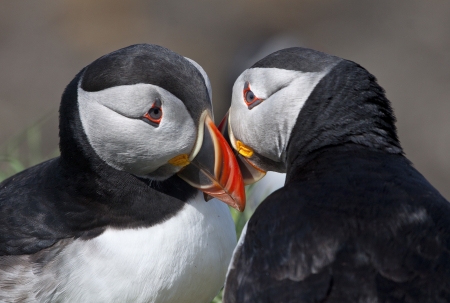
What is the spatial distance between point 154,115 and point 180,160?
0.29 metres

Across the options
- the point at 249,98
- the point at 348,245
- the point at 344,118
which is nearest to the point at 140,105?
the point at 249,98

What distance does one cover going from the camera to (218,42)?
1011cm

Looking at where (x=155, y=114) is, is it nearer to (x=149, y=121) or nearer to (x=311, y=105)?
(x=149, y=121)

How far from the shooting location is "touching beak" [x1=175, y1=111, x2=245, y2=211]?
3.35m

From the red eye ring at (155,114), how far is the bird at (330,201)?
502 mm

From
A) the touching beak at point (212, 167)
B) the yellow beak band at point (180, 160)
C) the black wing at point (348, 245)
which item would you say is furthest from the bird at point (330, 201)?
the yellow beak band at point (180, 160)

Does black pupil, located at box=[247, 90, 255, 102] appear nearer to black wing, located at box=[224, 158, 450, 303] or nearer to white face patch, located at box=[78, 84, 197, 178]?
white face patch, located at box=[78, 84, 197, 178]

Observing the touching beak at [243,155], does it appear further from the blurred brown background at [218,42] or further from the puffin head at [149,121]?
→ the blurred brown background at [218,42]

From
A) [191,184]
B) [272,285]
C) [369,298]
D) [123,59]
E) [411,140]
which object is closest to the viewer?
[369,298]

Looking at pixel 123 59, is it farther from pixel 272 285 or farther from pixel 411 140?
pixel 411 140

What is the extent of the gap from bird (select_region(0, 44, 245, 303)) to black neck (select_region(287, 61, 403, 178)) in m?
0.38

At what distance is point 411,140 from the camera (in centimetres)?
957

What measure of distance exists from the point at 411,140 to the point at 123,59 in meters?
6.97

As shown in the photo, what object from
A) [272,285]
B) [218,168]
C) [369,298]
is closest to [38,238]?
[218,168]
